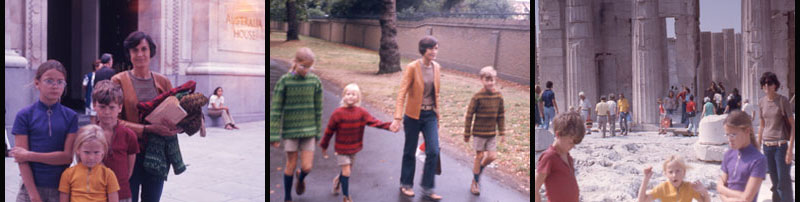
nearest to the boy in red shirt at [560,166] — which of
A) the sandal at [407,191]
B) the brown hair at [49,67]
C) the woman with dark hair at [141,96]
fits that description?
the sandal at [407,191]

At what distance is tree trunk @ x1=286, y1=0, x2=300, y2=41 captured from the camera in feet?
19.0

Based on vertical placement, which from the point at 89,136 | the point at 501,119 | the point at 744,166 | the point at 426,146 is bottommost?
the point at 744,166

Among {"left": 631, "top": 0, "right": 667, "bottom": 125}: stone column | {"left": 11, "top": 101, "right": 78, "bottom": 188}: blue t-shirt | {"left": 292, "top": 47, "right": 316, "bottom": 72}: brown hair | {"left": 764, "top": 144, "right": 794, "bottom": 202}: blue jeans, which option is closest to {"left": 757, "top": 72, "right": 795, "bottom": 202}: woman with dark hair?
{"left": 764, "top": 144, "right": 794, "bottom": 202}: blue jeans

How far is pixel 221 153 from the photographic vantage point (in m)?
6.10

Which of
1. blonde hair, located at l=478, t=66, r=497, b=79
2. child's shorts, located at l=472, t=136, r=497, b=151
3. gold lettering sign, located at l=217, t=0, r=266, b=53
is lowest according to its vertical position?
child's shorts, located at l=472, t=136, r=497, b=151

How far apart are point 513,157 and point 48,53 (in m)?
3.96

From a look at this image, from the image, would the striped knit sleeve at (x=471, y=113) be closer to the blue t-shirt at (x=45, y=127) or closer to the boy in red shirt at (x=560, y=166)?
the boy in red shirt at (x=560, y=166)

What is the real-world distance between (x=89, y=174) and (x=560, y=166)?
149 inches

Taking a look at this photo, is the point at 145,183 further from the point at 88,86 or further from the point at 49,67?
the point at 49,67

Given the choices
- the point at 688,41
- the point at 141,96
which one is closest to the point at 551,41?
the point at 688,41

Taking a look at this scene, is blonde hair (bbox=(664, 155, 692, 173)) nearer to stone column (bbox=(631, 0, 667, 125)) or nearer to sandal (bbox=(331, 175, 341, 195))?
stone column (bbox=(631, 0, 667, 125))

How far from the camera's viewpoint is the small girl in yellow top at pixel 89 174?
5234mm

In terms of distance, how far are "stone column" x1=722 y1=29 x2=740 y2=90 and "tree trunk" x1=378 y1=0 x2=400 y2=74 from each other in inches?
131

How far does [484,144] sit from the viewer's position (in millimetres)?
6125
